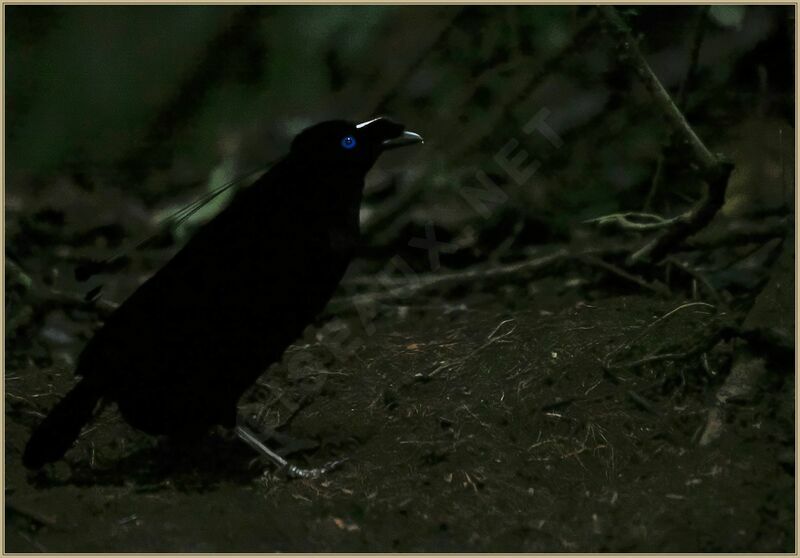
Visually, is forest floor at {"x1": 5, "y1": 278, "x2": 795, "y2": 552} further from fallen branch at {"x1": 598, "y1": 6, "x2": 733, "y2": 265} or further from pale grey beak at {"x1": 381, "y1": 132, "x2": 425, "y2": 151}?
pale grey beak at {"x1": 381, "y1": 132, "x2": 425, "y2": 151}

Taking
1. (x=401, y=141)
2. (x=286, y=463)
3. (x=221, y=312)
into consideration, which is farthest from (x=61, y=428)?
(x=401, y=141)

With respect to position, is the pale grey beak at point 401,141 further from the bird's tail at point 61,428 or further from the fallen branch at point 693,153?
the bird's tail at point 61,428

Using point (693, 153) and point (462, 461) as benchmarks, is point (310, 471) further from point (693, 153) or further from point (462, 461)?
point (693, 153)

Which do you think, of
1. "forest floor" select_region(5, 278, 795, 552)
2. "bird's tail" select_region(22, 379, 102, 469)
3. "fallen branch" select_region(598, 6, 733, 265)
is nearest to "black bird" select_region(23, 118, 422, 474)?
"bird's tail" select_region(22, 379, 102, 469)

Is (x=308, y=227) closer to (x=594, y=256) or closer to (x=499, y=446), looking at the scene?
(x=499, y=446)

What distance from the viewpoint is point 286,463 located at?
3.35 metres

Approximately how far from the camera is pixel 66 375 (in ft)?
13.1

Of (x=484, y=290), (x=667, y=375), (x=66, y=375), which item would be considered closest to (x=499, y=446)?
(x=667, y=375)

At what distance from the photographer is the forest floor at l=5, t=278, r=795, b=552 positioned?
9.30ft

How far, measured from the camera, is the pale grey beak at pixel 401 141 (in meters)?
3.57

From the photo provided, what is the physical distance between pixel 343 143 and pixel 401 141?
21cm

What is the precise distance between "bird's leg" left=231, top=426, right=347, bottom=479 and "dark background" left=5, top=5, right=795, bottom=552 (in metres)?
0.06

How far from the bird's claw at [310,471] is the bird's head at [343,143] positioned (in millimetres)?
975

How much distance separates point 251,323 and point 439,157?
6.74 ft
